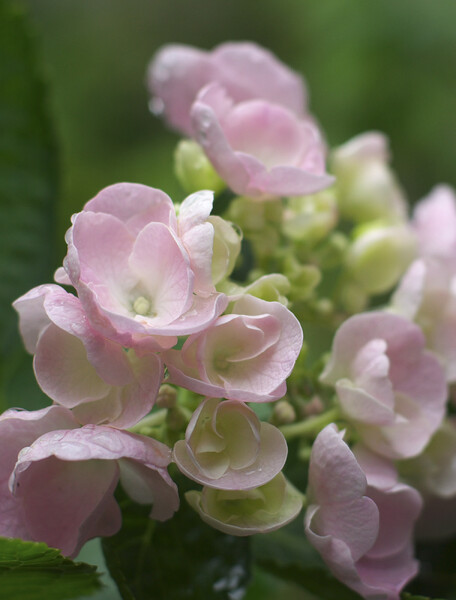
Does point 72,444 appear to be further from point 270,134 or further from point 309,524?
point 270,134

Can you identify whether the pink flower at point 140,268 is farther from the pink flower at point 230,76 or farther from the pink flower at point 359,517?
the pink flower at point 230,76

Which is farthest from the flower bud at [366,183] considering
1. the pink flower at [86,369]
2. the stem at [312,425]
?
the pink flower at [86,369]

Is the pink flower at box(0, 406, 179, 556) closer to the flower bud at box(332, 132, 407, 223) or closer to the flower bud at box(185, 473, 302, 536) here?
the flower bud at box(185, 473, 302, 536)

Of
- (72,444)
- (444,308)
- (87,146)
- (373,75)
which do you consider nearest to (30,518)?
(72,444)

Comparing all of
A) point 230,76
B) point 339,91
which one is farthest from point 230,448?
point 339,91

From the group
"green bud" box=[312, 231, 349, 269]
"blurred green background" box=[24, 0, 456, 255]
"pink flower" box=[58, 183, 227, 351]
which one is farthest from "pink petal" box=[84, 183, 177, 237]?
"blurred green background" box=[24, 0, 456, 255]

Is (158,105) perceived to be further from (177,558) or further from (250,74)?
(177,558)

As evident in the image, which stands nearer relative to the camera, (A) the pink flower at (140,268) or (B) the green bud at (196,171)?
(A) the pink flower at (140,268)
